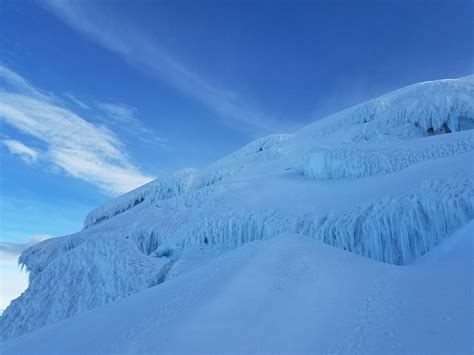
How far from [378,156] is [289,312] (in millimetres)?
11488

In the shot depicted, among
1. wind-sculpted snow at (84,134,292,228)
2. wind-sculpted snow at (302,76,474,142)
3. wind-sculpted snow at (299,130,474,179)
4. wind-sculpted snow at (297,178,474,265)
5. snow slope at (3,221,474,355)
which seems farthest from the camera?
wind-sculpted snow at (84,134,292,228)

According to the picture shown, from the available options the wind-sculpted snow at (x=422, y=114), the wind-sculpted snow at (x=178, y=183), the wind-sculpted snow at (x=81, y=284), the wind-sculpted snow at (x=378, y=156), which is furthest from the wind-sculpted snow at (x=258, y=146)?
the wind-sculpted snow at (x=81, y=284)

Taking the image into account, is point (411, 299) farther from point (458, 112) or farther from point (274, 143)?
point (274, 143)

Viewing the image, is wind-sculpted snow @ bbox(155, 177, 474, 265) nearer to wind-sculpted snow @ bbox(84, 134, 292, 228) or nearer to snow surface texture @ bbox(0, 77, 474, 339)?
snow surface texture @ bbox(0, 77, 474, 339)

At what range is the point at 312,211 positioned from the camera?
39.3ft

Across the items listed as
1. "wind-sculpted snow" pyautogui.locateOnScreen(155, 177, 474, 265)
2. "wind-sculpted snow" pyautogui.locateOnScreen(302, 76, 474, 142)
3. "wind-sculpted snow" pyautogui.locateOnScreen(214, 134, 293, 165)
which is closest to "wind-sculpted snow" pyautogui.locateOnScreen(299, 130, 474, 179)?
"wind-sculpted snow" pyautogui.locateOnScreen(302, 76, 474, 142)

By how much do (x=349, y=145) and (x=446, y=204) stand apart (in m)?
8.28

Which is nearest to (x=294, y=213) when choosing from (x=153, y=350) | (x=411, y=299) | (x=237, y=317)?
(x=411, y=299)

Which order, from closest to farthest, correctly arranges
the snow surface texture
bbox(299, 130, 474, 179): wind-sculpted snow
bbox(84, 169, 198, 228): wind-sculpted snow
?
the snow surface texture, bbox(299, 130, 474, 179): wind-sculpted snow, bbox(84, 169, 198, 228): wind-sculpted snow

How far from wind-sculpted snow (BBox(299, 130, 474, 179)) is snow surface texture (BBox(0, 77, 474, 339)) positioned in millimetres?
45

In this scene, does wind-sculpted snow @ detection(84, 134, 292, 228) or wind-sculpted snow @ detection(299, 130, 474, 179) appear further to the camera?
wind-sculpted snow @ detection(84, 134, 292, 228)

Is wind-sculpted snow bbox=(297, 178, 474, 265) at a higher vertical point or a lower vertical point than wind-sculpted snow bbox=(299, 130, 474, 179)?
lower

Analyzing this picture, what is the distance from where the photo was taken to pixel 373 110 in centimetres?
2125

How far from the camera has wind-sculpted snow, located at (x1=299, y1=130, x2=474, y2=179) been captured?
1368cm
